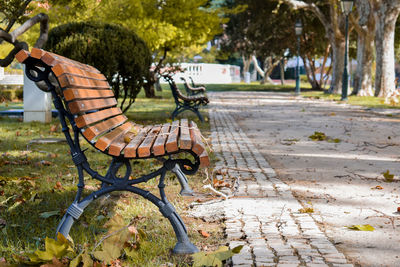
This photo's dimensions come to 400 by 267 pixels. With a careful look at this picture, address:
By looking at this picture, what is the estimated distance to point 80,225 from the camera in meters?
3.47

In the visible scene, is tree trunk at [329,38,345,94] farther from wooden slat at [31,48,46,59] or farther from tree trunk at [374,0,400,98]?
wooden slat at [31,48,46,59]

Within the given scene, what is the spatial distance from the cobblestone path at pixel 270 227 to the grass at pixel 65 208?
0.75 ft

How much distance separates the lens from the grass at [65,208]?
3.08 meters

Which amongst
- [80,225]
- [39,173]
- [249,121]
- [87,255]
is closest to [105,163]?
[39,173]

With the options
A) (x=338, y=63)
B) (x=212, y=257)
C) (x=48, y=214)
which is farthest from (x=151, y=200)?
(x=338, y=63)

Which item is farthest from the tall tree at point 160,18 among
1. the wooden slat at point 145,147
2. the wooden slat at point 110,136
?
the wooden slat at point 145,147

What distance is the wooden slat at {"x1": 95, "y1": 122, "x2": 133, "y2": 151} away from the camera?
295 cm

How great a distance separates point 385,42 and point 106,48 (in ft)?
43.9

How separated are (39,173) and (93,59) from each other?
422 cm

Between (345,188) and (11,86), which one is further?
(11,86)

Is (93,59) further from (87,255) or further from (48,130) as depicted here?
(87,255)

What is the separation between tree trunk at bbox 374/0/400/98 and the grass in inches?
608

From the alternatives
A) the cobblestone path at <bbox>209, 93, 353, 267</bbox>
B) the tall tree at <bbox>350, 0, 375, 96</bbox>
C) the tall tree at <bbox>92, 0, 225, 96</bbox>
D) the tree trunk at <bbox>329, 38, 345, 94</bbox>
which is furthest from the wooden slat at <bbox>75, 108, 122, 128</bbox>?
the tree trunk at <bbox>329, 38, 345, 94</bbox>

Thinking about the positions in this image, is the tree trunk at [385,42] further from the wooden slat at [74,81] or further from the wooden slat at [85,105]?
the wooden slat at [74,81]
